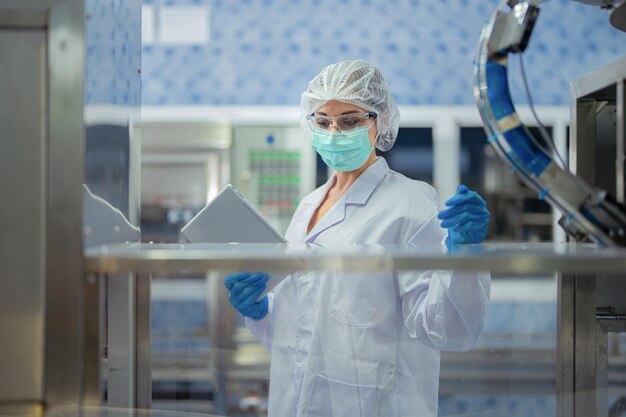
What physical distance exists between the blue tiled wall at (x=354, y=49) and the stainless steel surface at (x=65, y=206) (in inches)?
104

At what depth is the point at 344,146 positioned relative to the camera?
161 centimetres

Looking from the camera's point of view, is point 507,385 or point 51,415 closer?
point 51,415

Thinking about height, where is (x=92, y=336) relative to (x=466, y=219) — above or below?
below

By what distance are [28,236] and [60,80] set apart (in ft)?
0.70

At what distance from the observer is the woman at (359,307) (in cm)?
146

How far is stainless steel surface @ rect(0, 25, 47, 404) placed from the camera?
2.84ft

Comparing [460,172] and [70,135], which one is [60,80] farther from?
[460,172]

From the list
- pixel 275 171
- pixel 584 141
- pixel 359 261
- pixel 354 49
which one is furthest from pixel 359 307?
pixel 354 49

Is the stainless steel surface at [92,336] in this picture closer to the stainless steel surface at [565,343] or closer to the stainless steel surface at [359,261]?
the stainless steel surface at [359,261]

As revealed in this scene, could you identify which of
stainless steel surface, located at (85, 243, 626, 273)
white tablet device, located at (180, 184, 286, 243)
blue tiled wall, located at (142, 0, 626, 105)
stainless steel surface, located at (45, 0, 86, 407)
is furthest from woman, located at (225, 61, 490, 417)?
blue tiled wall, located at (142, 0, 626, 105)

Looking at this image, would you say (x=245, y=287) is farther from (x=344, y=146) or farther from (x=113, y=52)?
(x=113, y=52)

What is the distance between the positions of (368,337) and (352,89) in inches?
24.3

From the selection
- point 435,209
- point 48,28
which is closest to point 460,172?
point 435,209

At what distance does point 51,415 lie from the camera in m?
0.83
